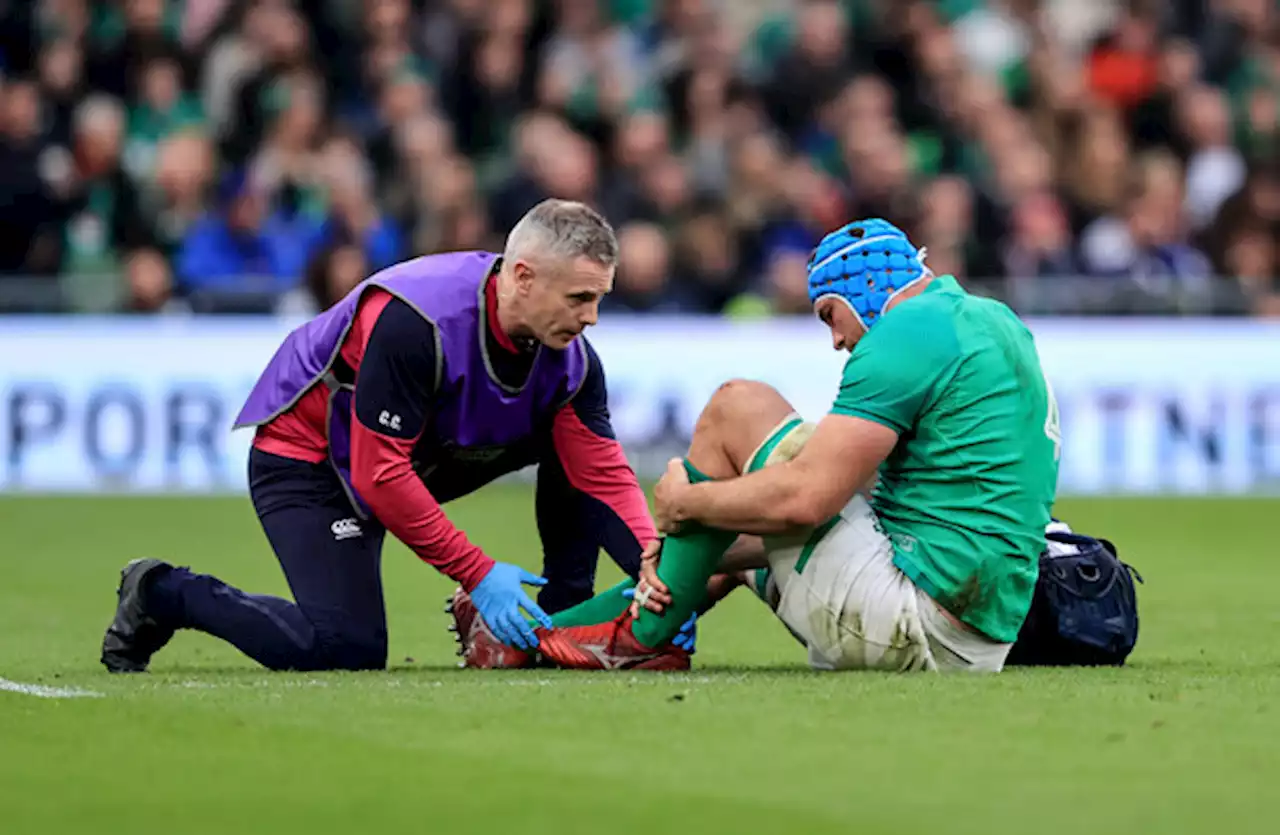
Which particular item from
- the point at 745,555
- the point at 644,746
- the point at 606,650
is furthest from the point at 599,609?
the point at 644,746

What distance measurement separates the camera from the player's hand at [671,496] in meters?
7.55

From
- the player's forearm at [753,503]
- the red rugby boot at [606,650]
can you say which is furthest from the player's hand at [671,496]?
the red rugby boot at [606,650]

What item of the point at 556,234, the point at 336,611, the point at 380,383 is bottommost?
the point at 336,611

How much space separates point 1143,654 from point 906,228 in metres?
11.1

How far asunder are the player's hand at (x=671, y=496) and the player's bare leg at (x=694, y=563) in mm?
74

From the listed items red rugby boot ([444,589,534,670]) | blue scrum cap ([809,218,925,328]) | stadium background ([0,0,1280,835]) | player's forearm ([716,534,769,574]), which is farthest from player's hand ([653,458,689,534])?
stadium background ([0,0,1280,835])

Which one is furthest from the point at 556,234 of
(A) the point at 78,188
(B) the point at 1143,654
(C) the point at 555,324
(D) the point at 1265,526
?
(A) the point at 78,188

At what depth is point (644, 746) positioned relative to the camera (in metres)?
6.27

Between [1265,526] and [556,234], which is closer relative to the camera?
[556,234]

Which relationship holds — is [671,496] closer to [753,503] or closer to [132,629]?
[753,503]

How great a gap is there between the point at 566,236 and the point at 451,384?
0.72 m

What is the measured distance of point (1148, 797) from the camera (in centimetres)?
552

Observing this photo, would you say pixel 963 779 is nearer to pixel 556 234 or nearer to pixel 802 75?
pixel 556 234

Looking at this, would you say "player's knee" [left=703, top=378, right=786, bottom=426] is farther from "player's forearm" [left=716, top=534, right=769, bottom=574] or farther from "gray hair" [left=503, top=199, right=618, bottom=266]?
"gray hair" [left=503, top=199, right=618, bottom=266]
